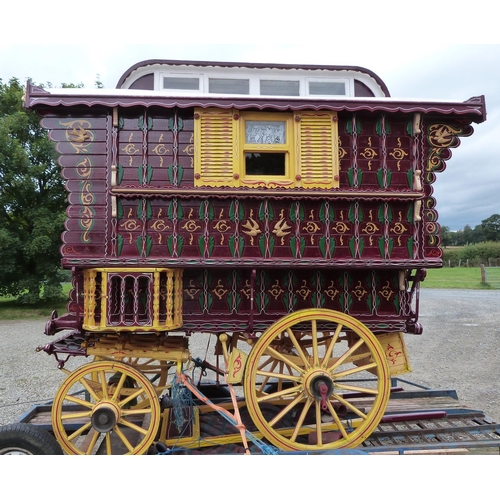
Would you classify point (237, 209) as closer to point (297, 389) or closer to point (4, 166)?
point (297, 389)

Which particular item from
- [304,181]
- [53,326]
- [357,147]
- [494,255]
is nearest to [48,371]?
[53,326]

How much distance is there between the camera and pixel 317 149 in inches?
178

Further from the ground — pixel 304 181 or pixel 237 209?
pixel 304 181

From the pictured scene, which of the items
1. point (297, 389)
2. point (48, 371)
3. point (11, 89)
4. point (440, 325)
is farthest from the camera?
point (11, 89)

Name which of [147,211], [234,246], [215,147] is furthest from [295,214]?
[147,211]

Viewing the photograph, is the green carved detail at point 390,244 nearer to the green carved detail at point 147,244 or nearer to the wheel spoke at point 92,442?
the green carved detail at point 147,244

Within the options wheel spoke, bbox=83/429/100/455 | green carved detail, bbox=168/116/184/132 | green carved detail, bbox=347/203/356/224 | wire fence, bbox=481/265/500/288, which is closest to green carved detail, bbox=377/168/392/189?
green carved detail, bbox=347/203/356/224

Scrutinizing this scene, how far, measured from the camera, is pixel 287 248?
4449mm

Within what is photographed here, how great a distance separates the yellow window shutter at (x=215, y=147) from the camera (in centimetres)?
445

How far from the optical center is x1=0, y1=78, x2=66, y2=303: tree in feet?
50.5

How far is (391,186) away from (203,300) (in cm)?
266

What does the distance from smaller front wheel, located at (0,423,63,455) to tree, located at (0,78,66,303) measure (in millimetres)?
12856

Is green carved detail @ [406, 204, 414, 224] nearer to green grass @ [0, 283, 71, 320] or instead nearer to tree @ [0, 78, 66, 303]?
tree @ [0, 78, 66, 303]

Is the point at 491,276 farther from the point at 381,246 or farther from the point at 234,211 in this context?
the point at 234,211
